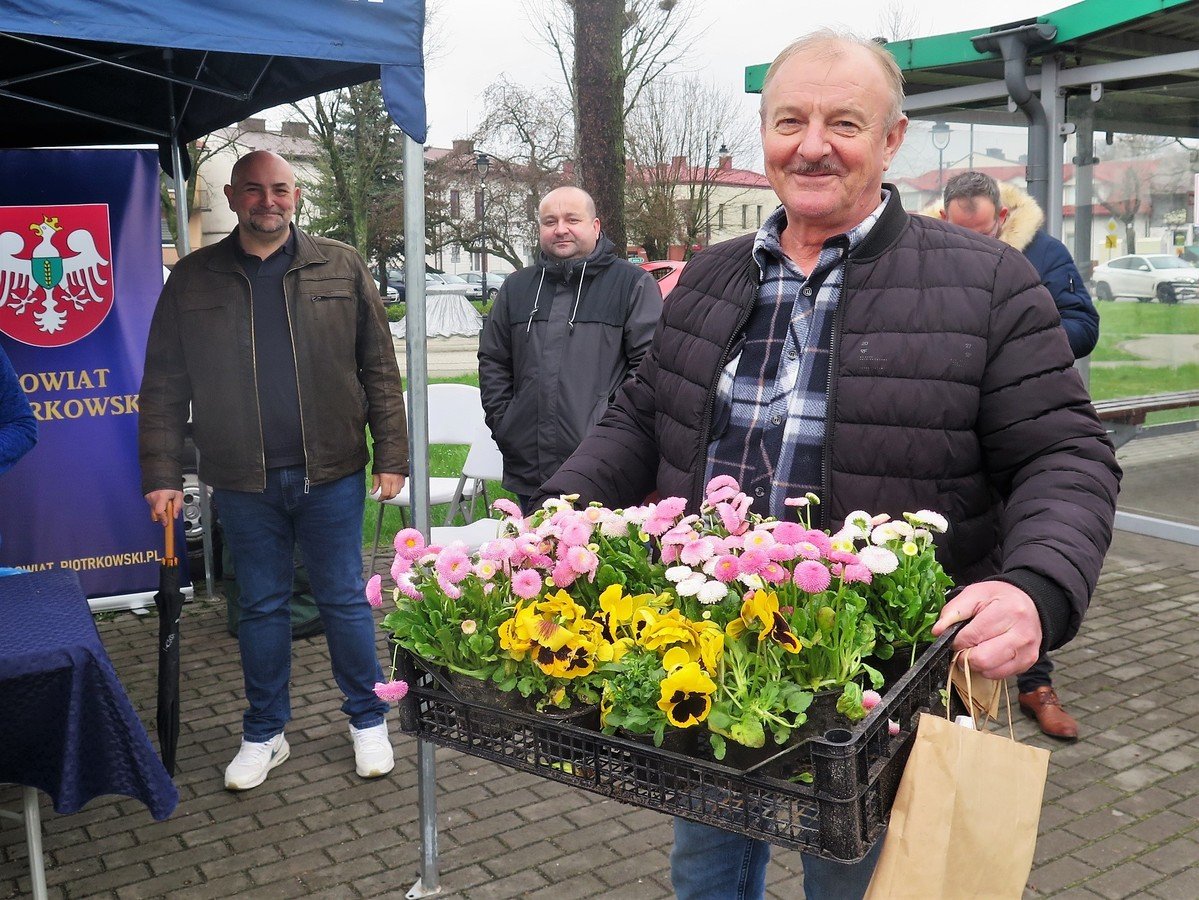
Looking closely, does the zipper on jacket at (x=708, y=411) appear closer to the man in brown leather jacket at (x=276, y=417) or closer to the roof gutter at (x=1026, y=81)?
the man in brown leather jacket at (x=276, y=417)

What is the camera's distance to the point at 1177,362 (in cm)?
830

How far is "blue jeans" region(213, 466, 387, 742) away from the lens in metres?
4.29

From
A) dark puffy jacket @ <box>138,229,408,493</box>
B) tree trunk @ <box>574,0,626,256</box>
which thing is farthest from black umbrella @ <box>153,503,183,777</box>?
tree trunk @ <box>574,0,626,256</box>

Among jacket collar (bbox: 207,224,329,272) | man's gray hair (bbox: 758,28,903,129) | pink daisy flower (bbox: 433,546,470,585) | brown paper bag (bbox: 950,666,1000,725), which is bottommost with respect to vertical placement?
brown paper bag (bbox: 950,666,1000,725)

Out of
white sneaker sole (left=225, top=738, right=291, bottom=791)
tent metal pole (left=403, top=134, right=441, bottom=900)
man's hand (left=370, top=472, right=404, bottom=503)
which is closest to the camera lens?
tent metal pole (left=403, top=134, right=441, bottom=900)

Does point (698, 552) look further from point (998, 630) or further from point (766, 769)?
point (998, 630)

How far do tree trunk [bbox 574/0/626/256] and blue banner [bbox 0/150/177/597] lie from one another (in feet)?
11.9

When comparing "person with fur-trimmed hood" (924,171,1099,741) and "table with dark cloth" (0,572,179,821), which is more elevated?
"person with fur-trimmed hood" (924,171,1099,741)

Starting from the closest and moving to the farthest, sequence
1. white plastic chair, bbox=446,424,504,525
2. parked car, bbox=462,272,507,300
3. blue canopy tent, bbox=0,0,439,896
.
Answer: blue canopy tent, bbox=0,0,439,896
white plastic chair, bbox=446,424,504,525
parked car, bbox=462,272,507,300

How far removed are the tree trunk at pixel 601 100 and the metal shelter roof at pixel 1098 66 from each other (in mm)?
1836

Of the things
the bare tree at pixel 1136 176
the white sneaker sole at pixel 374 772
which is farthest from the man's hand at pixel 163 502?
the bare tree at pixel 1136 176

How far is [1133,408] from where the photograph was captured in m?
7.86

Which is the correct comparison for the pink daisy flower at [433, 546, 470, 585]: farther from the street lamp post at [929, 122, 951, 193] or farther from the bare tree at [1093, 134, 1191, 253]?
the street lamp post at [929, 122, 951, 193]

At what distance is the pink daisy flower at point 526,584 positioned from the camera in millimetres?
1698
